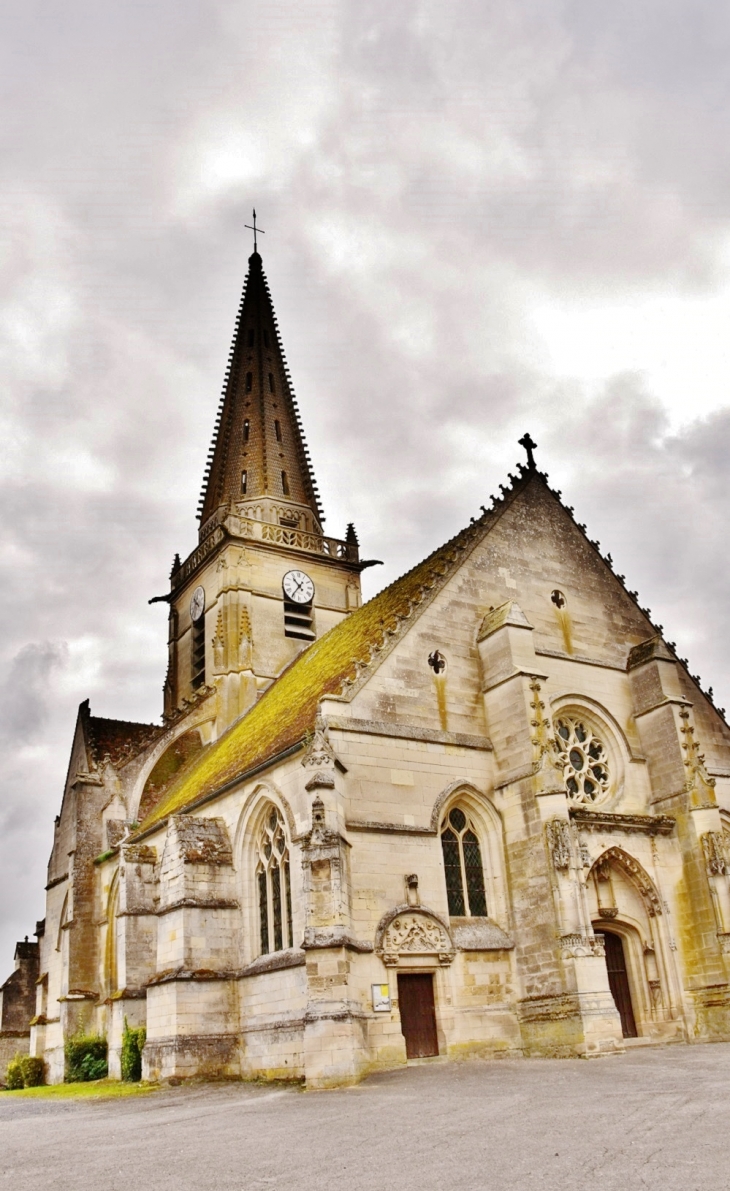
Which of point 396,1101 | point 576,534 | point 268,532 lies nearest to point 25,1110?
point 396,1101

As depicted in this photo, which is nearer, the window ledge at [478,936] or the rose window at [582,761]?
the window ledge at [478,936]

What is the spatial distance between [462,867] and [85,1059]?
11893 millimetres

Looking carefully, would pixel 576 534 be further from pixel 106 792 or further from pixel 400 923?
pixel 106 792

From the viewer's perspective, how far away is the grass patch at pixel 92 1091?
18.0 meters

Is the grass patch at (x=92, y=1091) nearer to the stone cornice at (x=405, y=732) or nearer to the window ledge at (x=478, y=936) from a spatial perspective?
the window ledge at (x=478, y=936)

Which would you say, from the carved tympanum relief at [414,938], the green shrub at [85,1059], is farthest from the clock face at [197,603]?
the carved tympanum relief at [414,938]

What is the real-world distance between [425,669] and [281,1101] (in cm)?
863

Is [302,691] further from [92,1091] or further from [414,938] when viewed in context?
[92,1091]

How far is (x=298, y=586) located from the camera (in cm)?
3419

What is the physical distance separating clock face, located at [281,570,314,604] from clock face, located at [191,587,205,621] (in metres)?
2.89

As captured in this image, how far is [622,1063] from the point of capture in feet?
48.5

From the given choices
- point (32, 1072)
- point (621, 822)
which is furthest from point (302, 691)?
point (32, 1072)

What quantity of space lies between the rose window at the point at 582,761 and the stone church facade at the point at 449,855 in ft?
0.19

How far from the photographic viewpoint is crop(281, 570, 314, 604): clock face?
111 feet
